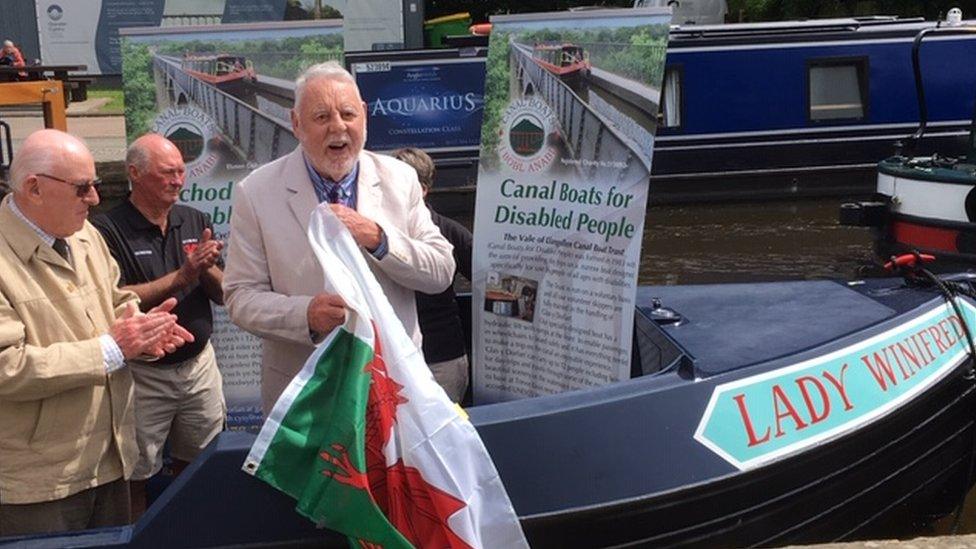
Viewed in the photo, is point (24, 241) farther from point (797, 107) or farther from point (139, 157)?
point (797, 107)

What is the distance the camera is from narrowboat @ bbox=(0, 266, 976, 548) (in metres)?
3.32

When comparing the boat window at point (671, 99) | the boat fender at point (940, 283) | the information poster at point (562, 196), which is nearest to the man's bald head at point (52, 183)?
the information poster at point (562, 196)

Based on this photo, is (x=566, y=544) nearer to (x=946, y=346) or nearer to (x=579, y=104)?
(x=579, y=104)

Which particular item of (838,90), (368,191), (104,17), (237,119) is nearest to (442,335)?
(368,191)

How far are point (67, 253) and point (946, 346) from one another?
3.31 metres

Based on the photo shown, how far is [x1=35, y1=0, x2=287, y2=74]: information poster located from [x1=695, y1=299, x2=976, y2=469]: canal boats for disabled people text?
817 inches

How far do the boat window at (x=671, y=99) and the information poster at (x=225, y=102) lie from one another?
30.3 ft

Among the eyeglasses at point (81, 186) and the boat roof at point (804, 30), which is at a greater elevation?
the eyeglasses at point (81, 186)

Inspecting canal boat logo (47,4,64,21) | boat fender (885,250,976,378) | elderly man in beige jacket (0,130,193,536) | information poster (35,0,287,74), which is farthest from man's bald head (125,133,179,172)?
canal boat logo (47,4,64,21)

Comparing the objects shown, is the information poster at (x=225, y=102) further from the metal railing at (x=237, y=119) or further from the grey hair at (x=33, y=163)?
the grey hair at (x=33, y=163)

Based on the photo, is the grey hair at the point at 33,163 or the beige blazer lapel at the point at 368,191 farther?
the beige blazer lapel at the point at 368,191

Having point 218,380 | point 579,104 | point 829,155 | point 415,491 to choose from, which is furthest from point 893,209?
point 415,491

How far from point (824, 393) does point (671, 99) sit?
9.74 m

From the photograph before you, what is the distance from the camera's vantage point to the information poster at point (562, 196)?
13.5ft
